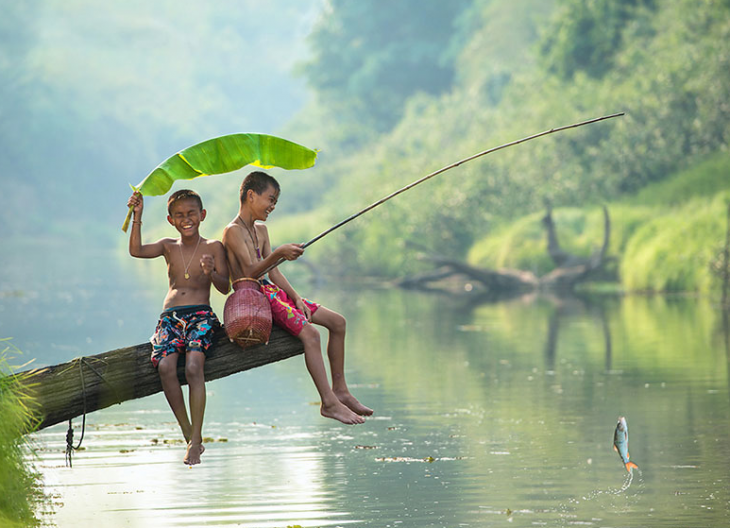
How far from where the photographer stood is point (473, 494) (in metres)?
9.88

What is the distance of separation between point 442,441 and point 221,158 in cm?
530

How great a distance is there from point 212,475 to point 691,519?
4007mm

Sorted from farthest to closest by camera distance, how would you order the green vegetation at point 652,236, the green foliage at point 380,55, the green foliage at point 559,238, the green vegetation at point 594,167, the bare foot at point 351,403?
the green foliage at point 380,55 < the green foliage at point 559,238 < the green vegetation at point 594,167 < the green vegetation at point 652,236 < the bare foot at point 351,403

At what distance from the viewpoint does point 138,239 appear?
7621 millimetres

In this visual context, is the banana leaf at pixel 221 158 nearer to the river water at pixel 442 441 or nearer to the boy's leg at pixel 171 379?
the boy's leg at pixel 171 379

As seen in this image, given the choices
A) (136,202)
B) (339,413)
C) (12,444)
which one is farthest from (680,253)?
(12,444)

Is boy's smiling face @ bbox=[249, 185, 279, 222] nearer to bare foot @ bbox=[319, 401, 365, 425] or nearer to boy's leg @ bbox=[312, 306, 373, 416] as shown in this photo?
boy's leg @ bbox=[312, 306, 373, 416]

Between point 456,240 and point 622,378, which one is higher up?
point 456,240

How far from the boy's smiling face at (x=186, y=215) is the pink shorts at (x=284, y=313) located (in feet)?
1.86

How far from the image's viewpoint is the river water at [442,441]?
9430 mm

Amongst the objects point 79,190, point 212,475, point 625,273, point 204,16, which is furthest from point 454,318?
→ point 204,16

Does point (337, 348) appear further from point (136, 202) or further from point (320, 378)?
point (136, 202)

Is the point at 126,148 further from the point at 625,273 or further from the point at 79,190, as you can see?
the point at 625,273

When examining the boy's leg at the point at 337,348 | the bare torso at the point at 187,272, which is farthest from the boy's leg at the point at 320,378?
the bare torso at the point at 187,272
